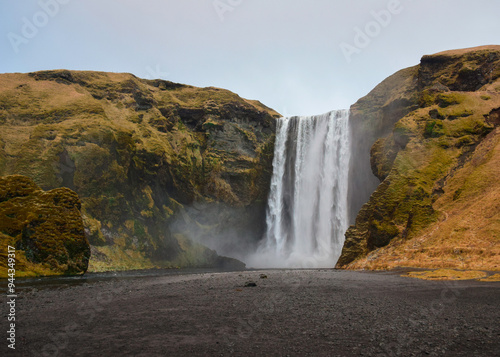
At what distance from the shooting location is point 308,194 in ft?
185

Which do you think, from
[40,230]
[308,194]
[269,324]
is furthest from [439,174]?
[40,230]

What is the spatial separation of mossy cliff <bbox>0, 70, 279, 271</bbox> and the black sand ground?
2703cm

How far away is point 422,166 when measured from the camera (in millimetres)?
32688

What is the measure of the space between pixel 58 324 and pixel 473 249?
22.9 meters

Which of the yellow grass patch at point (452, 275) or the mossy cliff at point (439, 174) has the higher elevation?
the mossy cliff at point (439, 174)

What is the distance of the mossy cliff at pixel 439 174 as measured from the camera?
2284 centimetres

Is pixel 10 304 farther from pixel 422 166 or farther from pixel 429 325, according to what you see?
pixel 422 166

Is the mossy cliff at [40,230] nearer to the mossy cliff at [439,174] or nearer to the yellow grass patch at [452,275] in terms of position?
the mossy cliff at [439,174]

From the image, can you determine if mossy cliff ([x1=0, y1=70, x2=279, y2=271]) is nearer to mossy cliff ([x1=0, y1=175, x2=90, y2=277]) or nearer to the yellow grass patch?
mossy cliff ([x1=0, y1=175, x2=90, y2=277])

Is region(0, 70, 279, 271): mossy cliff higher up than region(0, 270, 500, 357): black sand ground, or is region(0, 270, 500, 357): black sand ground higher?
region(0, 70, 279, 271): mossy cliff

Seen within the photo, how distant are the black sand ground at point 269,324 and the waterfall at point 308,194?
37691 mm

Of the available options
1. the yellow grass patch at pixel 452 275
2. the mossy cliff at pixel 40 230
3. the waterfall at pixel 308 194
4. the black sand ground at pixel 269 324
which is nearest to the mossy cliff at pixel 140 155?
the waterfall at pixel 308 194

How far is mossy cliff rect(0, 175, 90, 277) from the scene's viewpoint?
80.2ft

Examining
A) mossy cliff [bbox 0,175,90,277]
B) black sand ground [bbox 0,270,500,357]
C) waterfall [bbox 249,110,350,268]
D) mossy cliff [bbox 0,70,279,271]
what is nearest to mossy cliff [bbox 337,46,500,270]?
waterfall [bbox 249,110,350,268]
